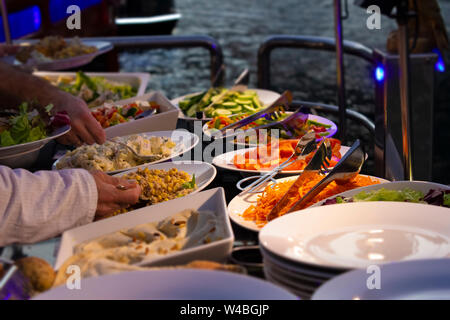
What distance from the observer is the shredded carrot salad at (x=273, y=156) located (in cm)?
153

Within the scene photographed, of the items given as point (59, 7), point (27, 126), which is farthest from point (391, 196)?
point (59, 7)

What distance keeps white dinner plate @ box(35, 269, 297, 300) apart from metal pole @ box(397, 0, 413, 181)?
822 millimetres

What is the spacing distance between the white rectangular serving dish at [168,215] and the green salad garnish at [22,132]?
729 millimetres

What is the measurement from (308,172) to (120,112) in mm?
1061

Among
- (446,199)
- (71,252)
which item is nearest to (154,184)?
(71,252)

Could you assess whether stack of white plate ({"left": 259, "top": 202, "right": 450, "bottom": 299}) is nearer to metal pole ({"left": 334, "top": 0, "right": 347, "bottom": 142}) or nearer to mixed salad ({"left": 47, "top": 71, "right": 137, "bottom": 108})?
metal pole ({"left": 334, "top": 0, "right": 347, "bottom": 142})

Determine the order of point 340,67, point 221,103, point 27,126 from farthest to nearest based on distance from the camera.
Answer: point 221,103 < point 340,67 < point 27,126

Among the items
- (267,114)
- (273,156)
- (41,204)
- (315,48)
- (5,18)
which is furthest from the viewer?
(315,48)

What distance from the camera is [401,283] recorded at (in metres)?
0.81

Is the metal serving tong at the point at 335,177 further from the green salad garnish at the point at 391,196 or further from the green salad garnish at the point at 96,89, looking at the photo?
the green salad garnish at the point at 96,89

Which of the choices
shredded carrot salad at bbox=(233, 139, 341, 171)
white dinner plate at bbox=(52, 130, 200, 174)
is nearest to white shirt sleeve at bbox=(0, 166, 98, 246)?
white dinner plate at bbox=(52, 130, 200, 174)

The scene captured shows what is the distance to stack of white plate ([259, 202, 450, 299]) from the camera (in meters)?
0.87

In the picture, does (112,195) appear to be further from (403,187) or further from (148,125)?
(148,125)

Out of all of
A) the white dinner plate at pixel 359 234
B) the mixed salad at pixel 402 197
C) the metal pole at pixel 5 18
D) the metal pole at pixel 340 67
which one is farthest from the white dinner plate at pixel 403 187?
the metal pole at pixel 5 18
